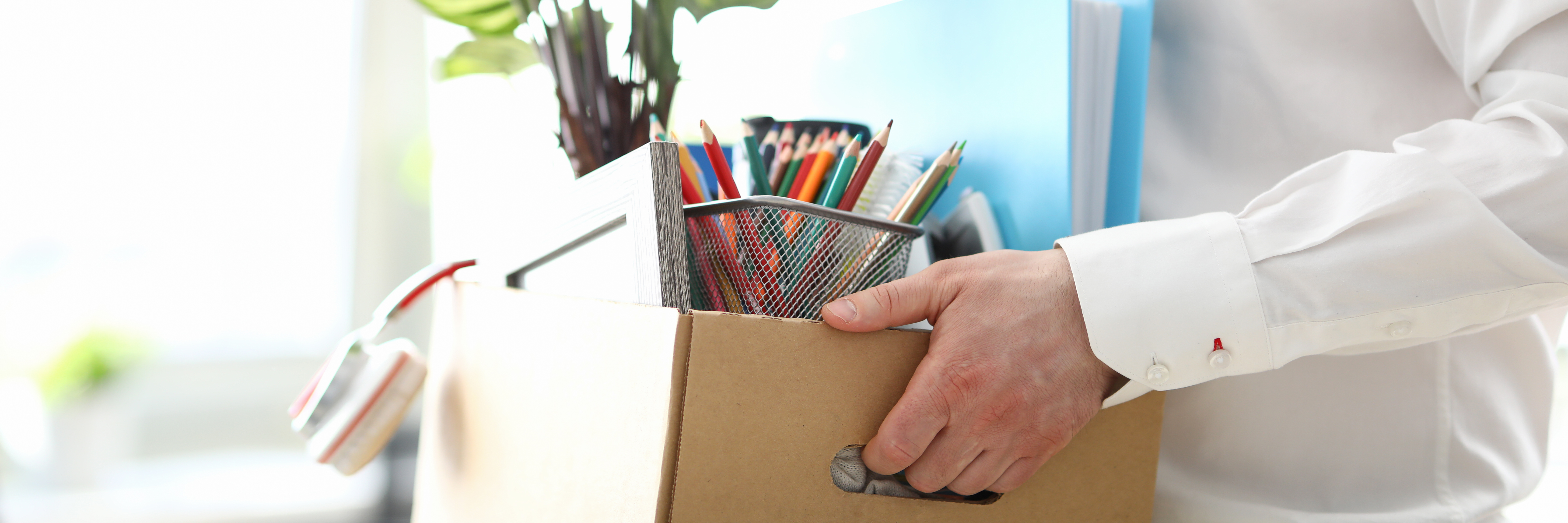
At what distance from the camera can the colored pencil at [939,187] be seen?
1.50 feet

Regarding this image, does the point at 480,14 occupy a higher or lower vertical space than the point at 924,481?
higher

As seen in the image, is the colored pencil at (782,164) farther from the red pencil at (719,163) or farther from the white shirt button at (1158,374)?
the white shirt button at (1158,374)

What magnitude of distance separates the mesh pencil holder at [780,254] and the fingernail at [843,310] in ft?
0.11

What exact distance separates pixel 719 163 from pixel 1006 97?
21cm

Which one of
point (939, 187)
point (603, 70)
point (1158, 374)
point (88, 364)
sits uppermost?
point (603, 70)

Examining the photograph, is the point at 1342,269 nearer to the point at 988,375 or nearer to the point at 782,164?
the point at 988,375

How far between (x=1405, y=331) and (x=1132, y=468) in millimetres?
149

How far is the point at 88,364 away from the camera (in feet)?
4.34

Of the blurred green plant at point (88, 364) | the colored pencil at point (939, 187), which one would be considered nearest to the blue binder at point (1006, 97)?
the colored pencil at point (939, 187)

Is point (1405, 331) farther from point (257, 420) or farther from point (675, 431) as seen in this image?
point (257, 420)

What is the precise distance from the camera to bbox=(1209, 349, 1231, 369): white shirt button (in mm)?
389

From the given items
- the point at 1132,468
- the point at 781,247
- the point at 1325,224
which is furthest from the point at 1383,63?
the point at 781,247

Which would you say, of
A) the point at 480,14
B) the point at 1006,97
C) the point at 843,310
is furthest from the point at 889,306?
the point at 480,14

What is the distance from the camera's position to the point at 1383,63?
0.52 m
